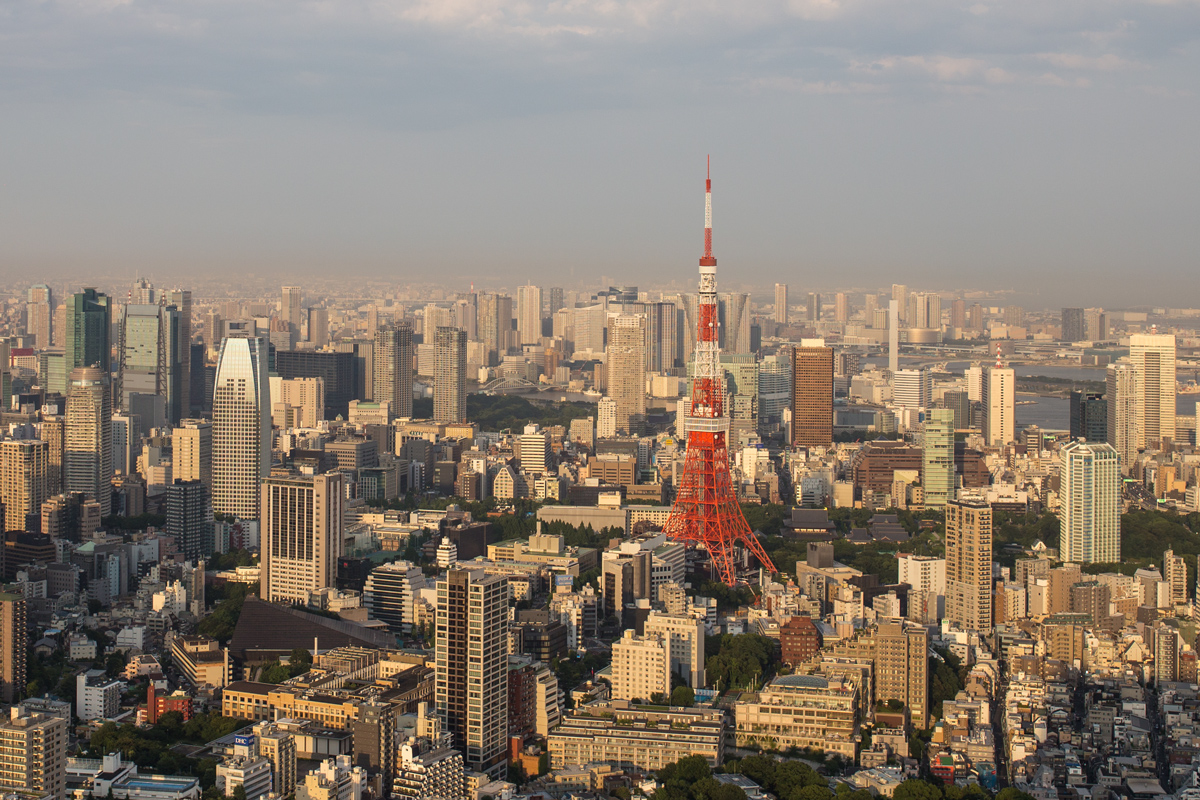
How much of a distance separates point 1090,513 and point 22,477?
11.8 m

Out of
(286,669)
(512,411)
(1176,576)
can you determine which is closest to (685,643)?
(286,669)

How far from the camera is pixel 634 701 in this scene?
34.9 ft

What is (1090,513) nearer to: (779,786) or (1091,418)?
(1091,418)

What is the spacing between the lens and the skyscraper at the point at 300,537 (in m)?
14.4

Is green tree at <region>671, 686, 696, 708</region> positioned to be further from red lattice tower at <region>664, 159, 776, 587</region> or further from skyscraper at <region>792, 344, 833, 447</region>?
skyscraper at <region>792, 344, 833, 447</region>

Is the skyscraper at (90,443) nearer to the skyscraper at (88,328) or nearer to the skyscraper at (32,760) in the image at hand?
the skyscraper at (88,328)

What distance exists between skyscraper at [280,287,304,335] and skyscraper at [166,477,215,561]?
15.9 m

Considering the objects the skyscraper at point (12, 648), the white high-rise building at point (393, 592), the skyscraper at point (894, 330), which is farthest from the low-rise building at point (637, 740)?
the skyscraper at point (894, 330)

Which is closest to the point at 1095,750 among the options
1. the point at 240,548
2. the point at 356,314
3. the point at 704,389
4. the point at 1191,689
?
the point at 1191,689

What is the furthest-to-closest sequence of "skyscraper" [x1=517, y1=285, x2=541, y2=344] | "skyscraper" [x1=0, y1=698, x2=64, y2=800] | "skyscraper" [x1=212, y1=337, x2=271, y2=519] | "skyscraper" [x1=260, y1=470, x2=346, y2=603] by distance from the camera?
"skyscraper" [x1=517, y1=285, x2=541, y2=344] < "skyscraper" [x1=212, y1=337, x2=271, y2=519] < "skyscraper" [x1=260, y1=470, x2=346, y2=603] < "skyscraper" [x1=0, y1=698, x2=64, y2=800]

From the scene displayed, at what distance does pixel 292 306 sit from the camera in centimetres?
3428

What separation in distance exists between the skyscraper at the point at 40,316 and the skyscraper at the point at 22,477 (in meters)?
11.1

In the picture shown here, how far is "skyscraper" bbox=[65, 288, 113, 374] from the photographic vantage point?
1035 inches

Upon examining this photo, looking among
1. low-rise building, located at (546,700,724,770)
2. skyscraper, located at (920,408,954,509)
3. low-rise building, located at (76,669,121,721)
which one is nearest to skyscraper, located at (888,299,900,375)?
skyscraper, located at (920,408,954,509)
